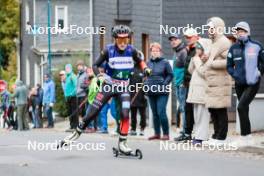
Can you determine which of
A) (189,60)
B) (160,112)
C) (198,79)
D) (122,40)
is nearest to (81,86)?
(160,112)

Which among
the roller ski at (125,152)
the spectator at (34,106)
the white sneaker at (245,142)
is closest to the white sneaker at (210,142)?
the white sneaker at (245,142)

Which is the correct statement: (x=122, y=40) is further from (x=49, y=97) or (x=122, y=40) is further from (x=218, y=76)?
(x=49, y=97)

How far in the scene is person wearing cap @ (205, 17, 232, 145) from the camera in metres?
15.6

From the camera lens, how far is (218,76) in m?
15.7

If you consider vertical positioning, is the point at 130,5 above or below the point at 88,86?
above

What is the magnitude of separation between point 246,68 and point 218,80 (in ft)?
3.18

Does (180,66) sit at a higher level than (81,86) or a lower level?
higher

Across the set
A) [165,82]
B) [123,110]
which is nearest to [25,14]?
[165,82]

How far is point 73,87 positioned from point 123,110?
11663 mm

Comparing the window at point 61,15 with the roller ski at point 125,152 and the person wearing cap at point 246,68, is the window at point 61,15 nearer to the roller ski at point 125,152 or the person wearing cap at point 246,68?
the person wearing cap at point 246,68

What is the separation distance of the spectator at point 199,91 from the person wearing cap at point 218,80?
0.73ft

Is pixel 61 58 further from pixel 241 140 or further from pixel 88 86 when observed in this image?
pixel 241 140

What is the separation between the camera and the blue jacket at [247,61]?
14.8 meters

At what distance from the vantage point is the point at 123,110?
13.8m
